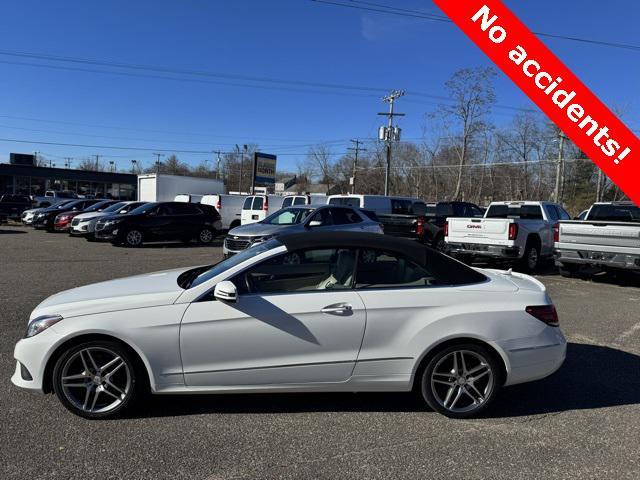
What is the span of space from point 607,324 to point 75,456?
7130mm

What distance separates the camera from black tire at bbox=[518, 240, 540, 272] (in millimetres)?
12992

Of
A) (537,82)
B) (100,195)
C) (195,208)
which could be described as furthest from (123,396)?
(100,195)

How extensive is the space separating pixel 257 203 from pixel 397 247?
59.9ft

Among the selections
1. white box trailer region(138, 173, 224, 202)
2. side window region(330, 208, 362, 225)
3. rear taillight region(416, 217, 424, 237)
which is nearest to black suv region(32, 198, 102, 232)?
white box trailer region(138, 173, 224, 202)

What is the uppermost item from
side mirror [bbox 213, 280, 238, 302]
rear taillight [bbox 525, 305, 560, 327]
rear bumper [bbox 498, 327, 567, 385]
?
side mirror [bbox 213, 280, 238, 302]

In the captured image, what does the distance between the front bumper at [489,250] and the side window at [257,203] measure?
1059cm

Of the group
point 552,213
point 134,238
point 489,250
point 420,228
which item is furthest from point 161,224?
point 552,213

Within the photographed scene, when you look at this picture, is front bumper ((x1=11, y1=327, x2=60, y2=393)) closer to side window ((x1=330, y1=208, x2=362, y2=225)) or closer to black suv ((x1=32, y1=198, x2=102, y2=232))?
side window ((x1=330, y1=208, x2=362, y2=225))

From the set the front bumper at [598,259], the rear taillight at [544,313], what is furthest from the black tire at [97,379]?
the front bumper at [598,259]

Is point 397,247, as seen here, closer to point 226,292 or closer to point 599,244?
point 226,292

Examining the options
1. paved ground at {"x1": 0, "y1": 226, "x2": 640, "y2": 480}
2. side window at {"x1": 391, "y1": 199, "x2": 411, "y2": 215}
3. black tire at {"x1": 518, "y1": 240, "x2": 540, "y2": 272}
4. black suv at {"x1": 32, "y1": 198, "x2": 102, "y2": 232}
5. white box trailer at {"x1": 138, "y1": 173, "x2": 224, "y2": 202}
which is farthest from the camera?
white box trailer at {"x1": 138, "y1": 173, "x2": 224, "y2": 202}

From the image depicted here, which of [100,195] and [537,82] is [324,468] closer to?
[537,82]

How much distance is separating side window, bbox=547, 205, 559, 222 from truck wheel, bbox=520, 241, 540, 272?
153 centimetres

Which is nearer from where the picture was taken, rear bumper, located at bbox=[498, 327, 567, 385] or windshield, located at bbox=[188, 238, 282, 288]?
rear bumper, located at bbox=[498, 327, 567, 385]
